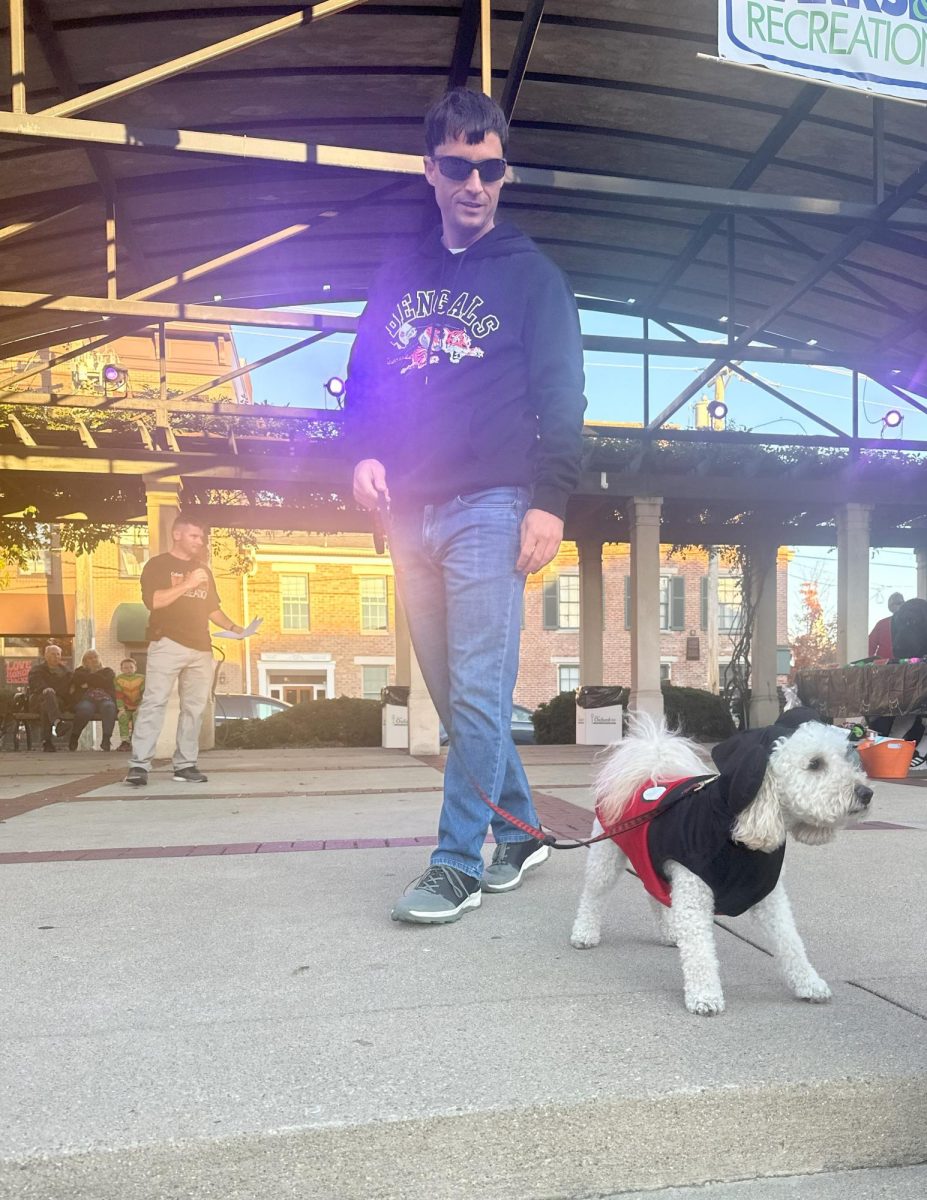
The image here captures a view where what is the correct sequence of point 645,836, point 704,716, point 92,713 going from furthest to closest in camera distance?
1. point 704,716
2. point 92,713
3. point 645,836

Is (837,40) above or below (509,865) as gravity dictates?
above

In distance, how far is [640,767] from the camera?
2.08 m

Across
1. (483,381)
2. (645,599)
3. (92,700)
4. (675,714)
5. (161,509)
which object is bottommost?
(675,714)

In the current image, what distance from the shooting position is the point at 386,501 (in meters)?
2.45

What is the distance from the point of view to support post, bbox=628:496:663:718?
11.5 meters

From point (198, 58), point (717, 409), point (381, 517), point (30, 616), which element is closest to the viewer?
point (381, 517)

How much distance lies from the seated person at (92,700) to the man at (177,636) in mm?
7628

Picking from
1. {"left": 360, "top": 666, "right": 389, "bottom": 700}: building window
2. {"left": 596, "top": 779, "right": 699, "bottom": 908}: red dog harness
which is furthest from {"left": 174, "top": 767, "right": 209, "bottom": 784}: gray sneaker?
{"left": 360, "top": 666, "right": 389, "bottom": 700}: building window

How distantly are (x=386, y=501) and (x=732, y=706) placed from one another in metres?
13.4

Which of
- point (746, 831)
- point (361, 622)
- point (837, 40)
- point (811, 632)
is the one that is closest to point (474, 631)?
point (746, 831)

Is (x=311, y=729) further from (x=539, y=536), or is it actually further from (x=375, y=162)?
(x=539, y=536)

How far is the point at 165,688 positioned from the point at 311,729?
6.65 m

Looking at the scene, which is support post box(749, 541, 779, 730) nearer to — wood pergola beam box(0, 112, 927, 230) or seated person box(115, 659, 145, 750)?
wood pergola beam box(0, 112, 927, 230)

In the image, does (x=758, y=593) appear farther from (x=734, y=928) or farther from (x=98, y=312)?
(x=734, y=928)
